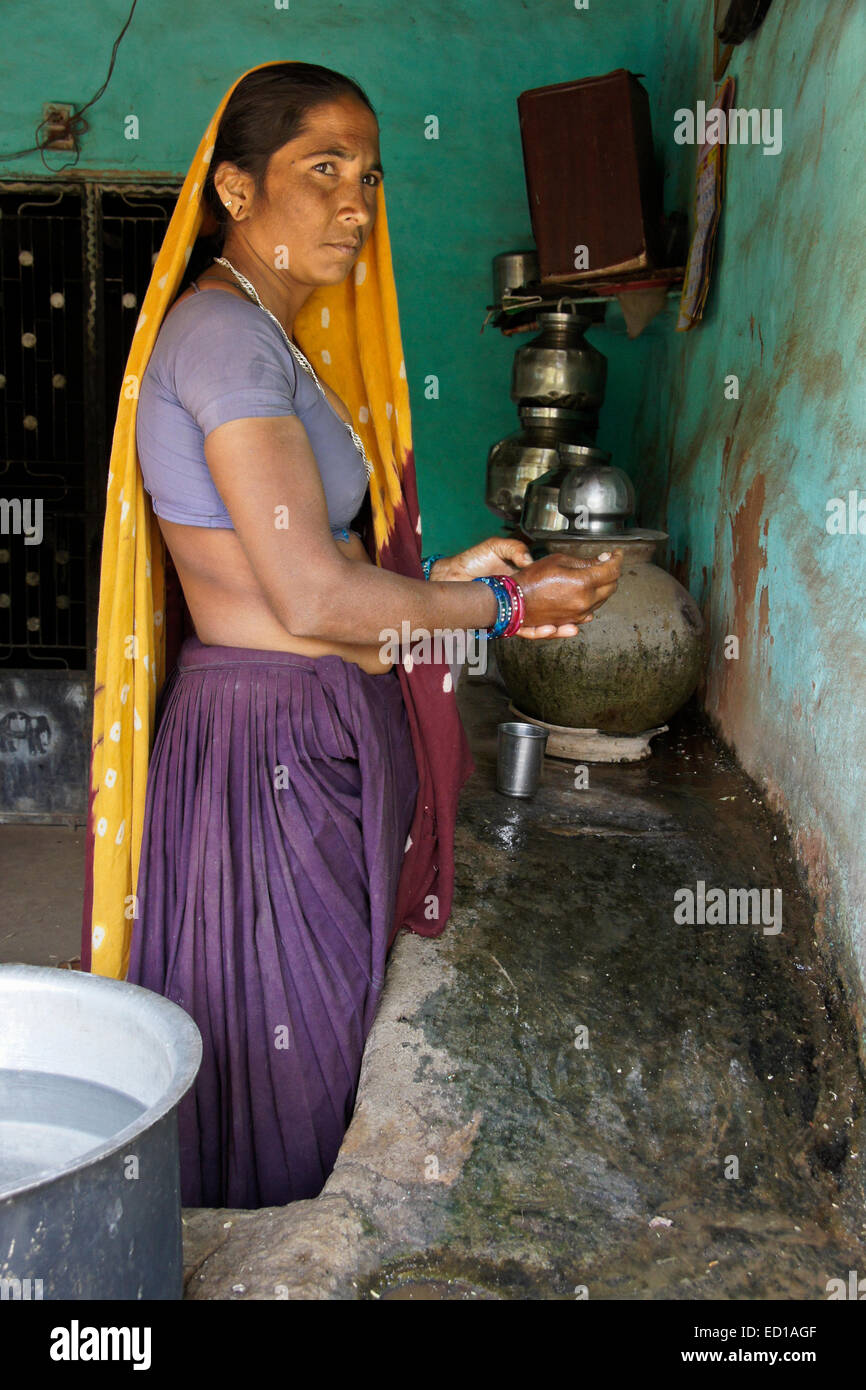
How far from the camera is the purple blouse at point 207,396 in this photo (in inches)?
58.3

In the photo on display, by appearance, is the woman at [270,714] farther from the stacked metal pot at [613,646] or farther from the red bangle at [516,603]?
the stacked metal pot at [613,646]

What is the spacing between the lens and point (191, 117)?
4.54 metres

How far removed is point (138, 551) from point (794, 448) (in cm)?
145

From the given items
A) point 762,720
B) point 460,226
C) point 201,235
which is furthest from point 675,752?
point 460,226

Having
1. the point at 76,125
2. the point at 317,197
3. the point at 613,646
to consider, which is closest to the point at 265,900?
the point at 317,197

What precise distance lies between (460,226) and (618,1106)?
148 inches

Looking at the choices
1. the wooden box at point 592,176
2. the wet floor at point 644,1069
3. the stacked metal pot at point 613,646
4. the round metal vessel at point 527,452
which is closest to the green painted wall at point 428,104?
the round metal vessel at point 527,452

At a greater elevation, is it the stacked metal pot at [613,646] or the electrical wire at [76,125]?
the electrical wire at [76,125]

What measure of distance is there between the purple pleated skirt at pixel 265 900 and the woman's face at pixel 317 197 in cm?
62

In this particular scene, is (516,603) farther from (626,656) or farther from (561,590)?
(626,656)

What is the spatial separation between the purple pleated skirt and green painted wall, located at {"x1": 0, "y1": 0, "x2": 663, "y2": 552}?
9.82ft

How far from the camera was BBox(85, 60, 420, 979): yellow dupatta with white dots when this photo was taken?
66.2 inches

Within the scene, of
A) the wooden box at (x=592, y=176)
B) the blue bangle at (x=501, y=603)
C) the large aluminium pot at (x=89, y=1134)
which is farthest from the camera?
the wooden box at (x=592, y=176)

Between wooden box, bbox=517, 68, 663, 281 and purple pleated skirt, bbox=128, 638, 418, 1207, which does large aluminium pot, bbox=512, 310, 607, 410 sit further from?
purple pleated skirt, bbox=128, 638, 418, 1207
